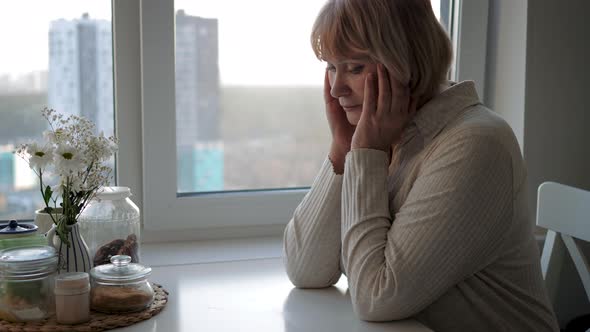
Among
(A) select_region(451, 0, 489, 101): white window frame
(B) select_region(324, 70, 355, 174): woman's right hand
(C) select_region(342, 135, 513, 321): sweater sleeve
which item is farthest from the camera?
(A) select_region(451, 0, 489, 101): white window frame

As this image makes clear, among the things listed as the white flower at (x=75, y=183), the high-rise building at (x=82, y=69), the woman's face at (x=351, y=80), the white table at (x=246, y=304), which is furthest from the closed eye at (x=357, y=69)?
the high-rise building at (x=82, y=69)

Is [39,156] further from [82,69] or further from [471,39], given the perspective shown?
[471,39]

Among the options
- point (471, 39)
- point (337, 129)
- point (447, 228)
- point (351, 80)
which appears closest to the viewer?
point (447, 228)

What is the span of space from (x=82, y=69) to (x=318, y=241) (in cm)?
80

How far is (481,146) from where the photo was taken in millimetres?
1186

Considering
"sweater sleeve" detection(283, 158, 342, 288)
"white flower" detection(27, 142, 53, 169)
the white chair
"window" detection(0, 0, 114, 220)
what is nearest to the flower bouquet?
"white flower" detection(27, 142, 53, 169)

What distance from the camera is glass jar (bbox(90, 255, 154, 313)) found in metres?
1.22

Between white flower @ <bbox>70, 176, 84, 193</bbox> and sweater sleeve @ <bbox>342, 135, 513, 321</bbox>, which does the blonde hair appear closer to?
sweater sleeve @ <bbox>342, 135, 513, 321</bbox>

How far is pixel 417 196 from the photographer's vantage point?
120 centimetres

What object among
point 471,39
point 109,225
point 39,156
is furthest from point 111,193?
point 471,39

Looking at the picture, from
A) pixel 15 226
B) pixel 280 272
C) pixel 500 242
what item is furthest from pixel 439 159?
pixel 15 226

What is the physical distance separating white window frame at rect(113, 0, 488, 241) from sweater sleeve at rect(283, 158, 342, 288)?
0.49 metres

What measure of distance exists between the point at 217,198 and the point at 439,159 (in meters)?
0.85

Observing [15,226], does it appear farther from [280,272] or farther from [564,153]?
[564,153]
